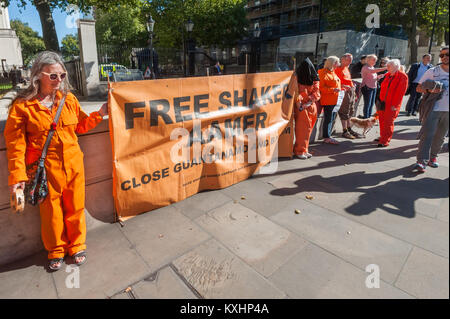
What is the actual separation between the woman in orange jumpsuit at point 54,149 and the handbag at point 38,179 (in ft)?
0.12

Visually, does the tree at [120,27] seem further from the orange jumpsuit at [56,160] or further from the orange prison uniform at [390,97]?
the orange jumpsuit at [56,160]

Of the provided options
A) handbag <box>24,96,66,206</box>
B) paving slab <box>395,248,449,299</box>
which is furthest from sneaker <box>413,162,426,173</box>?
handbag <box>24,96,66,206</box>

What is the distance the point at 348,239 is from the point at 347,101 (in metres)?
5.32

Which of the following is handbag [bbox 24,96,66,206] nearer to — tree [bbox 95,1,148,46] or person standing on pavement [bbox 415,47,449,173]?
person standing on pavement [bbox 415,47,449,173]

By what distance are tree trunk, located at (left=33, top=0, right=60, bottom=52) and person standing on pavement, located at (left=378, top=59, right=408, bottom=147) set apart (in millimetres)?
18829

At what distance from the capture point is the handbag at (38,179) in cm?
256

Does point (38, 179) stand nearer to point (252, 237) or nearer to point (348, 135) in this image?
point (252, 237)

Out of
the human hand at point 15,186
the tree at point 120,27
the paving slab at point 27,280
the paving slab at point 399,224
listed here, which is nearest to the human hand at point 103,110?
the human hand at point 15,186

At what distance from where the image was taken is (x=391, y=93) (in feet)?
21.1

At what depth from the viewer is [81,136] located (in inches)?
125

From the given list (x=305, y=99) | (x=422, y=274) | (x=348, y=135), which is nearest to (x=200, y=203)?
(x=422, y=274)

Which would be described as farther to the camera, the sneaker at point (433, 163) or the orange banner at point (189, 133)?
the sneaker at point (433, 163)

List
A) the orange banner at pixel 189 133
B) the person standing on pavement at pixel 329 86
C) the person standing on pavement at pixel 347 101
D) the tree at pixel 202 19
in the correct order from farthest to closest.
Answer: the tree at pixel 202 19 → the person standing on pavement at pixel 347 101 → the person standing on pavement at pixel 329 86 → the orange banner at pixel 189 133
